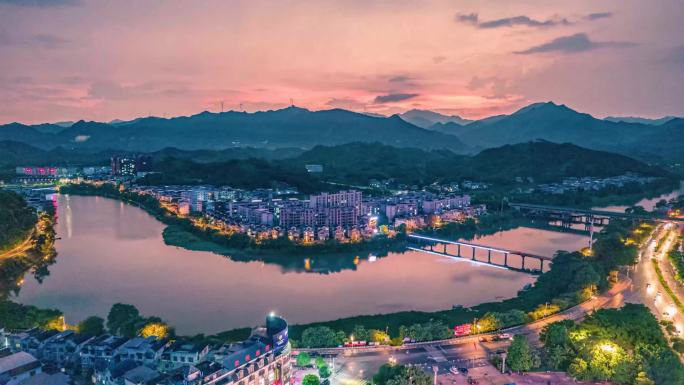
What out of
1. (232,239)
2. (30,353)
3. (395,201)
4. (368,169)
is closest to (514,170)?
(368,169)

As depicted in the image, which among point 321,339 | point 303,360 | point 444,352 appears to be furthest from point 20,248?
point 444,352

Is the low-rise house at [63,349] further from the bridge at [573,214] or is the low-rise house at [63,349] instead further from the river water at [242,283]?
the bridge at [573,214]

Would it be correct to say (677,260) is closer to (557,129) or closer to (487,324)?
(487,324)

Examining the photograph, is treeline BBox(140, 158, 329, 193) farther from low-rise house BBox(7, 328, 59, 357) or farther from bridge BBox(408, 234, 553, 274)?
low-rise house BBox(7, 328, 59, 357)

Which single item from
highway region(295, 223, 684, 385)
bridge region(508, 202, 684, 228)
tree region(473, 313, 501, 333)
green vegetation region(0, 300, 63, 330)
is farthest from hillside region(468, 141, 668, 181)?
green vegetation region(0, 300, 63, 330)

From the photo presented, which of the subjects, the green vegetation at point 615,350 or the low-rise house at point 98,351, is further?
the low-rise house at point 98,351

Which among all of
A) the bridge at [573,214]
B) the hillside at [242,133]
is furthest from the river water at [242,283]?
the hillside at [242,133]
